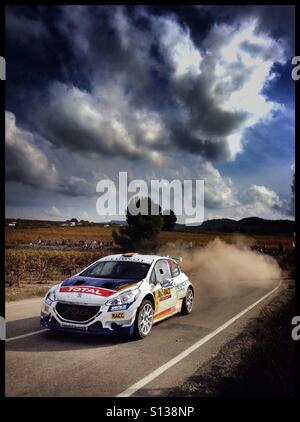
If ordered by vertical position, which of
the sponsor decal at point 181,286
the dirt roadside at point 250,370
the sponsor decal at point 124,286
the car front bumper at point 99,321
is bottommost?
the dirt roadside at point 250,370

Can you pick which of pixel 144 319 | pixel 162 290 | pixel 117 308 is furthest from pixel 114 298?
pixel 162 290

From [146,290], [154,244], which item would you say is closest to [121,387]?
[146,290]

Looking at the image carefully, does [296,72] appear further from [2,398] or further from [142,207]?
[142,207]

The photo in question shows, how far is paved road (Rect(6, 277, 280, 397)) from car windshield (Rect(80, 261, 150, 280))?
124cm

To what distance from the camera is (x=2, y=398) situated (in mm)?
4461

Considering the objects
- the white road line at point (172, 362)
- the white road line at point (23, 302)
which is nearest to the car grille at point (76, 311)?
the white road line at point (172, 362)

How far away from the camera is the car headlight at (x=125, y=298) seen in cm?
702

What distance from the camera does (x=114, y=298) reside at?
7.07 meters

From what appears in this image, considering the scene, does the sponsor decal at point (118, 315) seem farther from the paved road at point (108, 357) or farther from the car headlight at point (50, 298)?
the car headlight at point (50, 298)

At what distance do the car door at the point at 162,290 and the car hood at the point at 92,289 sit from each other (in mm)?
659

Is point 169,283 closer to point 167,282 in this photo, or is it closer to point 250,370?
point 167,282

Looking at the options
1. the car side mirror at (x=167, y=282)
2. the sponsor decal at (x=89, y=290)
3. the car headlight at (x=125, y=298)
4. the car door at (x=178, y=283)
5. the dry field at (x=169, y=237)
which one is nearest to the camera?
the car headlight at (x=125, y=298)

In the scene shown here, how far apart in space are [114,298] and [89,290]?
0.51 m
